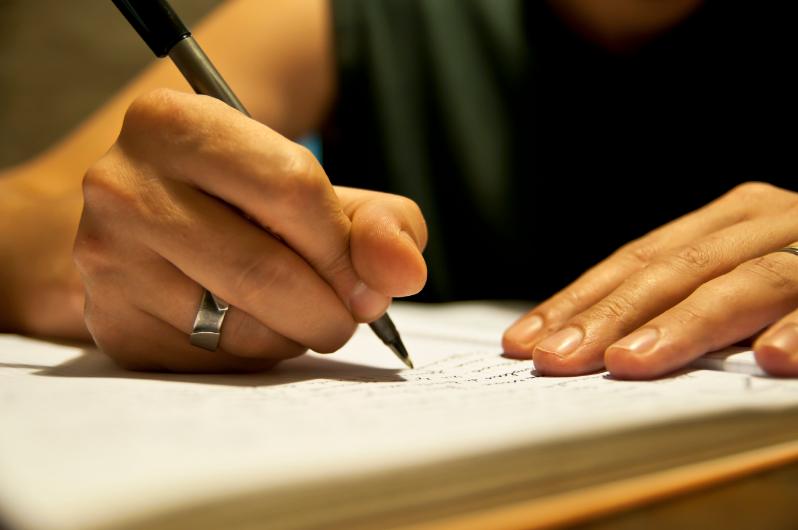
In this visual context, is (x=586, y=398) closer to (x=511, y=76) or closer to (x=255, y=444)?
(x=255, y=444)

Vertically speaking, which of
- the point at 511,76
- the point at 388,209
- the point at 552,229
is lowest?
the point at 552,229

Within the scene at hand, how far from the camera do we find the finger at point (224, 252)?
313 mm

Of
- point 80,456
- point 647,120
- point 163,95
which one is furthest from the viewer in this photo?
point 647,120

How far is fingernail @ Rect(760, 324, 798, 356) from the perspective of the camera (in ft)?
0.96

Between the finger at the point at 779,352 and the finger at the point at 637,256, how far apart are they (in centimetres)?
13

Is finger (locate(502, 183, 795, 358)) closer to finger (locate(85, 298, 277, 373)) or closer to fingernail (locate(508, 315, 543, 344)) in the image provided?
fingernail (locate(508, 315, 543, 344))

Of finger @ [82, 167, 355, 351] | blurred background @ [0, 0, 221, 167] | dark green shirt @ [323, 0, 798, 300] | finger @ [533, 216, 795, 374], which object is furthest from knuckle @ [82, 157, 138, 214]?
blurred background @ [0, 0, 221, 167]

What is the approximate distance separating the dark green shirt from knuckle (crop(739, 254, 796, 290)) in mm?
376

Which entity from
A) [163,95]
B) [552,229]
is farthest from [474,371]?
[552,229]

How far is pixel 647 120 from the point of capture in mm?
714

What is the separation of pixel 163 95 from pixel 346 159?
1.59 feet

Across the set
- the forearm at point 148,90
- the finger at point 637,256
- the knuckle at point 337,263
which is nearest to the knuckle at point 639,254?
the finger at point 637,256

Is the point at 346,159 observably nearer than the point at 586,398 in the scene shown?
No

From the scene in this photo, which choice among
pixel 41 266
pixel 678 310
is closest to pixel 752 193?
pixel 678 310
